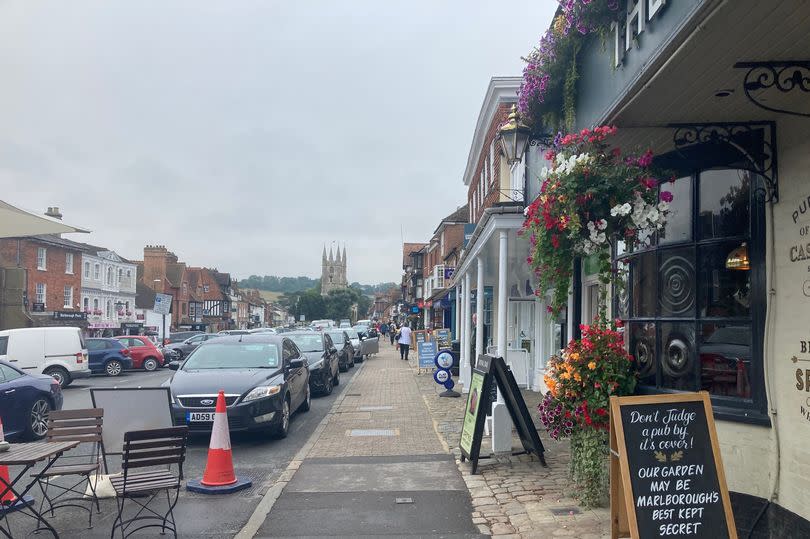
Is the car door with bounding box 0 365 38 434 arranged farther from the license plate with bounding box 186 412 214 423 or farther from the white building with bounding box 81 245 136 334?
the white building with bounding box 81 245 136 334

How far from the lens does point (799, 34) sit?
3607 millimetres

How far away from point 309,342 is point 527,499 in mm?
11729

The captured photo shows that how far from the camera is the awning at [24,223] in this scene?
730cm

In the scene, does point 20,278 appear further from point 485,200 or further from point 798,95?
point 798,95

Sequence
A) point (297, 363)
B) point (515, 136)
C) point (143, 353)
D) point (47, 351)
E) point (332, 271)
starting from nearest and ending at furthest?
point (515, 136) < point (297, 363) < point (47, 351) < point (143, 353) < point (332, 271)

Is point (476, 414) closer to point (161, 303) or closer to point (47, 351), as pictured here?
point (47, 351)

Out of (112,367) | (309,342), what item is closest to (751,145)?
(309,342)

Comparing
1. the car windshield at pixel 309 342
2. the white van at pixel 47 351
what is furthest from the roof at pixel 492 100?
the white van at pixel 47 351

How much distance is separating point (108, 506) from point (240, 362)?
182 inches

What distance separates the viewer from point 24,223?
739 cm

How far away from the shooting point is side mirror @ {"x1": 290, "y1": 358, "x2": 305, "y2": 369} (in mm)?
11887

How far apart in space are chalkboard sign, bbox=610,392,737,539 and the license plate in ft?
21.3

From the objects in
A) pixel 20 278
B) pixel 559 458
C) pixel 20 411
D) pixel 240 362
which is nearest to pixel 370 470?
pixel 559 458

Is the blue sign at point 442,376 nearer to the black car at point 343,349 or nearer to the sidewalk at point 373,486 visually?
the sidewalk at point 373,486
